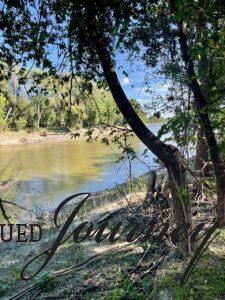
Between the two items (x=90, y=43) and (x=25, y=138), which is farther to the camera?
(x=25, y=138)

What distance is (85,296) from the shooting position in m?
4.61

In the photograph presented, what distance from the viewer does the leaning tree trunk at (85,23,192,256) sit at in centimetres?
408

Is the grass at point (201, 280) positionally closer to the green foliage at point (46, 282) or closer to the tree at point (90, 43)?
the tree at point (90, 43)

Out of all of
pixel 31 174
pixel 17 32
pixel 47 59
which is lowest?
pixel 31 174

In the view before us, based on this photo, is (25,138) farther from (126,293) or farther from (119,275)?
(126,293)

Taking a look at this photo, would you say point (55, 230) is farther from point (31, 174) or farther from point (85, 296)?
point (31, 174)

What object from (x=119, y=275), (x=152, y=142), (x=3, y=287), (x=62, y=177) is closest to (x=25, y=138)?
(x=62, y=177)

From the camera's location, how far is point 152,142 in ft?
13.8

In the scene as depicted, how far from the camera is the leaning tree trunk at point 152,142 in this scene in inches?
161

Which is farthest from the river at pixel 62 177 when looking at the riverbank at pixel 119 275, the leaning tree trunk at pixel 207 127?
the leaning tree trunk at pixel 207 127

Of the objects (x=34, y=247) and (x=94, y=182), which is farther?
(x=94, y=182)

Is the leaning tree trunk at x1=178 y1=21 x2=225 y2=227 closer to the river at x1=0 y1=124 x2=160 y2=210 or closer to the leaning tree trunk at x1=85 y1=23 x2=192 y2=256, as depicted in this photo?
the leaning tree trunk at x1=85 y1=23 x2=192 y2=256

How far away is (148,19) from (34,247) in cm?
493

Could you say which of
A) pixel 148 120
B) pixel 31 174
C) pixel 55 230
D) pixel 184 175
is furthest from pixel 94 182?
pixel 184 175
